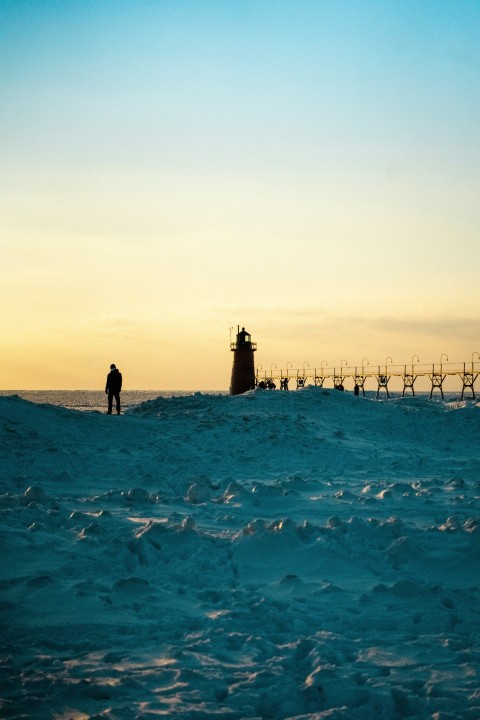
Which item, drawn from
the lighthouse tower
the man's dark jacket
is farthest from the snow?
the lighthouse tower

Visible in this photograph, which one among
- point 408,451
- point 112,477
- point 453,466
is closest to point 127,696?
point 112,477

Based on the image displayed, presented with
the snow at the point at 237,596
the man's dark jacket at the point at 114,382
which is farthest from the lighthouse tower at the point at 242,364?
the snow at the point at 237,596

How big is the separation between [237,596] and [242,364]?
127 feet

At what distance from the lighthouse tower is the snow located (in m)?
31.3

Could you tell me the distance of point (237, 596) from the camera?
19.5ft

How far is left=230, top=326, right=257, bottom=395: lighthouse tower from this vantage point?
44.5m

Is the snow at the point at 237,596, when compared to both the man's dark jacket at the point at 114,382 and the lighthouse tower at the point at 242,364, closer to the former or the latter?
the man's dark jacket at the point at 114,382

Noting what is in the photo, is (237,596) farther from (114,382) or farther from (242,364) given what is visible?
(242,364)

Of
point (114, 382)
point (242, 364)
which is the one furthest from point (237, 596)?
point (242, 364)

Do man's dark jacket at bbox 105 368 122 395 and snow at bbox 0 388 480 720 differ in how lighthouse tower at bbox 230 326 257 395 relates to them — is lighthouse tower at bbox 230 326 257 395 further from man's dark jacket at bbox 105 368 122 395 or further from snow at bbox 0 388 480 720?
snow at bbox 0 388 480 720

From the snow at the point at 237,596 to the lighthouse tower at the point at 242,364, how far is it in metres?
31.3

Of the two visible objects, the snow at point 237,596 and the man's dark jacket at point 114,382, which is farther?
the man's dark jacket at point 114,382

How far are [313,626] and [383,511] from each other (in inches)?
159

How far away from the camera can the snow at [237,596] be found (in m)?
4.25
